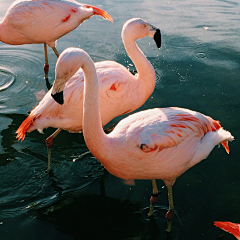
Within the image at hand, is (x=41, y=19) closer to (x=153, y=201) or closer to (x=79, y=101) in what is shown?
(x=79, y=101)

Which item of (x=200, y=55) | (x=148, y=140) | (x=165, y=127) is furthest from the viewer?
(x=200, y=55)

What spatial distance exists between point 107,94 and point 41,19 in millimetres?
2243

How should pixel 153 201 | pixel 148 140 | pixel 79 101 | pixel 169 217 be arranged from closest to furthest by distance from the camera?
pixel 148 140 < pixel 169 217 < pixel 153 201 < pixel 79 101

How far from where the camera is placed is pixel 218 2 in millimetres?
8055

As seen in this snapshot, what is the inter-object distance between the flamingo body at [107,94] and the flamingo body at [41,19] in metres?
1.72

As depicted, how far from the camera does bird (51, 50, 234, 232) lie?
2492mm

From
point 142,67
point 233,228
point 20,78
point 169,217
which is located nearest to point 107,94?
point 142,67

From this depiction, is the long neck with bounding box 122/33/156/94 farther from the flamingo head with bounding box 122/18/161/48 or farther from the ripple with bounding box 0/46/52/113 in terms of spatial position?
the ripple with bounding box 0/46/52/113

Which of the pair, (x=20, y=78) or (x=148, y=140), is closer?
(x=148, y=140)

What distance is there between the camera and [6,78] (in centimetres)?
544

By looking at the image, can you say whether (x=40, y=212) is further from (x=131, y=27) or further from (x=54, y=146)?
(x=131, y=27)

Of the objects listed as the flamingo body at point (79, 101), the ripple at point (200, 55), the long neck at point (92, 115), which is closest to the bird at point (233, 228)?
the long neck at point (92, 115)

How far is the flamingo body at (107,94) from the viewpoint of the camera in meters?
3.39

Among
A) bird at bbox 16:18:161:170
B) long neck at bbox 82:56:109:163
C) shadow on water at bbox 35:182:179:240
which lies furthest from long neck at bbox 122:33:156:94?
shadow on water at bbox 35:182:179:240
